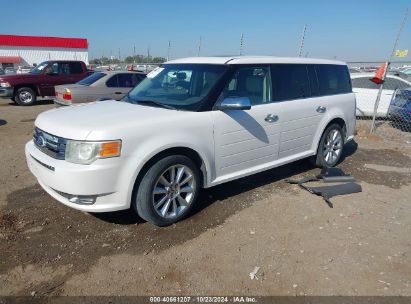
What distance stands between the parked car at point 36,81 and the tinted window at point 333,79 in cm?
1096

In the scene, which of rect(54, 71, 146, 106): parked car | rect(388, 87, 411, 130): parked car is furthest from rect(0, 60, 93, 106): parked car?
rect(388, 87, 411, 130): parked car

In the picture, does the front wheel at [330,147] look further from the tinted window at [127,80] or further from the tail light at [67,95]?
the tail light at [67,95]

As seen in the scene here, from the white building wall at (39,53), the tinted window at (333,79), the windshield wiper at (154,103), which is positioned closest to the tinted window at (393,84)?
the tinted window at (333,79)

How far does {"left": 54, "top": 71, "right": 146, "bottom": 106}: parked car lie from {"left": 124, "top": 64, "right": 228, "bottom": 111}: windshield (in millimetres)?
5364

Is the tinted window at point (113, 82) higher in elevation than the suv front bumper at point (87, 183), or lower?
lower

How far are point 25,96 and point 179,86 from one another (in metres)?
11.2

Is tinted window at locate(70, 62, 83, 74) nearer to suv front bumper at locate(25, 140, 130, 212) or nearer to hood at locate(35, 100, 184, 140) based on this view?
hood at locate(35, 100, 184, 140)

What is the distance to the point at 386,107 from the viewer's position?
10.6m

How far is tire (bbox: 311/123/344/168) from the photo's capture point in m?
5.54

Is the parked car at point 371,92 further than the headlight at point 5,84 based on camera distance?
No

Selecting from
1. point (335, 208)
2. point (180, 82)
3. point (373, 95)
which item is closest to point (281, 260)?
point (335, 208)

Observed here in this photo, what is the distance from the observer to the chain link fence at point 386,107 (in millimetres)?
9156

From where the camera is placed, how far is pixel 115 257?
3.16 m

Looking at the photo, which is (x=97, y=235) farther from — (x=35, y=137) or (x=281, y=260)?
(x=281, y=260)
